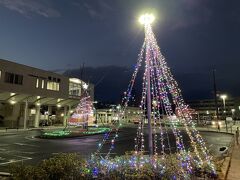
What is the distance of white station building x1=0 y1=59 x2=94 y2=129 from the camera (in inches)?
1644

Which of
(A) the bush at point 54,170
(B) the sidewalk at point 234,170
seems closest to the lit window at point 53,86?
(B) the sidewalk at point 234,170

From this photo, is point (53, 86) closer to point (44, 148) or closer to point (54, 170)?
point (44, 148)

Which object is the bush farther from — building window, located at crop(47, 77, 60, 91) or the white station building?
building window, located at crop(47, 77, 60, 91)

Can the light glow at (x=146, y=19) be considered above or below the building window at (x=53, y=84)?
below

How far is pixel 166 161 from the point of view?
8.02 m

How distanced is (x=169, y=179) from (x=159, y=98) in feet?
14.6

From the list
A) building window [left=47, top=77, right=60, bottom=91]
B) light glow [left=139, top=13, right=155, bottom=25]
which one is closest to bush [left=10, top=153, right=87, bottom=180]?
light glow [left=139, top=13, right=155, bottom=25]

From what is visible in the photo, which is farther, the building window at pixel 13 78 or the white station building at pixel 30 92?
the white station building at pixel 30 92

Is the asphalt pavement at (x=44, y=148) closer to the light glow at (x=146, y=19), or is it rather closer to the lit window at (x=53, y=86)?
the light glow at (x=146, y=19)

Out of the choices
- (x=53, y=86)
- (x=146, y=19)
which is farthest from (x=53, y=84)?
(x=146, y=19)

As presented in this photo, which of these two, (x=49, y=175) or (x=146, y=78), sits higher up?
(x=146, y=78)

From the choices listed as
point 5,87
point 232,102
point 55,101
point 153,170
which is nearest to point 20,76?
point 5,87

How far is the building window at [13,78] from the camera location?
40781 millimetres

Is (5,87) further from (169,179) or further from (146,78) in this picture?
(169,179)
